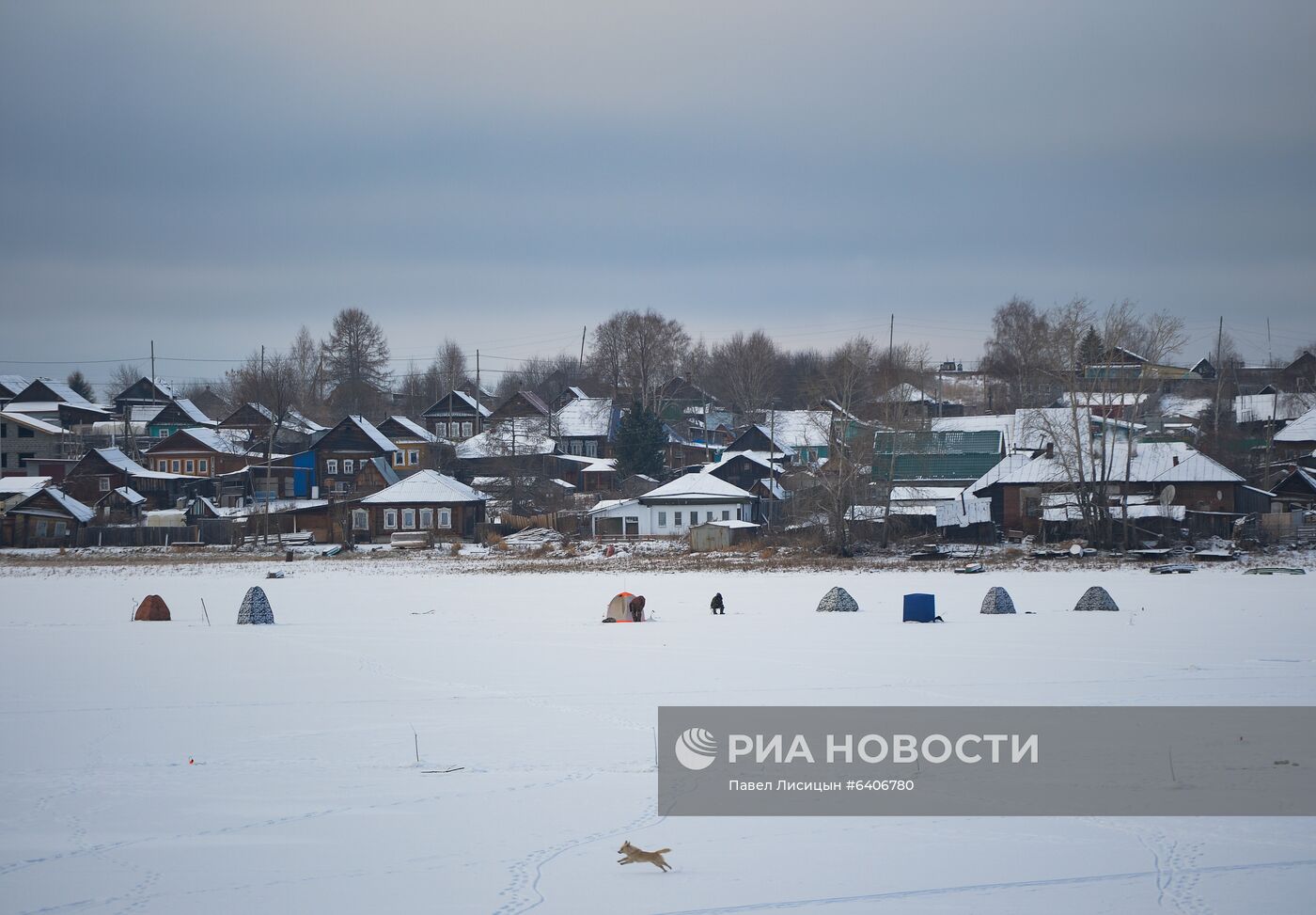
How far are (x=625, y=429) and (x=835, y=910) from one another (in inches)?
2922

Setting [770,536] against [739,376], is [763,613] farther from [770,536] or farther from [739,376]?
[739,376]

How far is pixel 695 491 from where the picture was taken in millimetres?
66688

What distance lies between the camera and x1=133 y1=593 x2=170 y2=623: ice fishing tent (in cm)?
2734

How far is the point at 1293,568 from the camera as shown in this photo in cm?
3759

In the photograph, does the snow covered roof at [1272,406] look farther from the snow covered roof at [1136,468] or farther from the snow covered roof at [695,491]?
the snow covered roof at [695,491]

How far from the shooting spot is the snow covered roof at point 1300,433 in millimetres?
76812

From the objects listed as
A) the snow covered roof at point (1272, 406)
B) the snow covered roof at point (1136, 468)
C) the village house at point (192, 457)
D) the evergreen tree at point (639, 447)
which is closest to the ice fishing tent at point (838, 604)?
the snow covered roof at point (1136, 468)

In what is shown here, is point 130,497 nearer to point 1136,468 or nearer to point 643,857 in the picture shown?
point 1136,468

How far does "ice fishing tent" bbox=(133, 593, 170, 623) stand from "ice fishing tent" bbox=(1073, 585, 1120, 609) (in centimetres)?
2096

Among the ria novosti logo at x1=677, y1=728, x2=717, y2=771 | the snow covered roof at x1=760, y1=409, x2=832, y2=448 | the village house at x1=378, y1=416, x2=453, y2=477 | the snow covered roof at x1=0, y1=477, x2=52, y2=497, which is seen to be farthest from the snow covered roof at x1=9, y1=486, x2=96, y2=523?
the ria novosti logo at x1=677, y1=728, x2=717, y2=771

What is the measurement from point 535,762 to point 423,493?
197 ft

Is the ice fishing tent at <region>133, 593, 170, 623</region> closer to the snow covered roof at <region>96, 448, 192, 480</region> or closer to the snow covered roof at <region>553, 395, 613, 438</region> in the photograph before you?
the snow covered roof at <region>96, 448, 192, 480</region>

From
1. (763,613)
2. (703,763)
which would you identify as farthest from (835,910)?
(763,613)

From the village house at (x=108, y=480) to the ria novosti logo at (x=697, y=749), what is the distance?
75.1m
